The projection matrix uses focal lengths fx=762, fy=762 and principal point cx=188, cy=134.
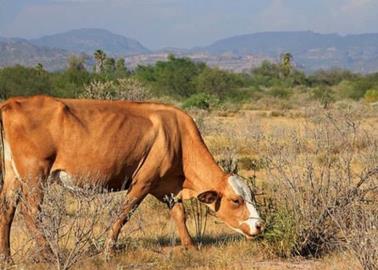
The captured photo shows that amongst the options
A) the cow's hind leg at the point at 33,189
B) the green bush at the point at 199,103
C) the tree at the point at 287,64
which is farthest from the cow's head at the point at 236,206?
the tree at the point at 287,64

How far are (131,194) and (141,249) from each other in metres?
0.66

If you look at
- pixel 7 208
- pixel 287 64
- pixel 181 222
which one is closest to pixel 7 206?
pixel 7 208

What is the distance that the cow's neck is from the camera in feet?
30.7

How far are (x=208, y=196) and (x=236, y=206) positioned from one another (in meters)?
0.36

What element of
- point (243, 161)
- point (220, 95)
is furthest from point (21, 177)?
point (220, 95)

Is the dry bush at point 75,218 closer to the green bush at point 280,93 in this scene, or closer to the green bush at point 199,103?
the green bush at point 199,103

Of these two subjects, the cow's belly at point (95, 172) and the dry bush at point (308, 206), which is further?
the dry bush at point (308, 206)

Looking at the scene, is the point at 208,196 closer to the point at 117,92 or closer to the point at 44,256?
the point at 44,256

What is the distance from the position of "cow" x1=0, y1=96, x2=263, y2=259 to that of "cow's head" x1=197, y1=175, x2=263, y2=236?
12mm

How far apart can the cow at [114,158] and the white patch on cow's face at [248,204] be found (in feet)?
0.04

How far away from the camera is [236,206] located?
895 centimetres

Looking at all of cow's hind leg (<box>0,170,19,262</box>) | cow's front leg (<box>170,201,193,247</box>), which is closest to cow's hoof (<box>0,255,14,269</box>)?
cow's hind leg (<box>0,170,19,262</box>)

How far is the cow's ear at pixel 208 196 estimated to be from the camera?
356 inches

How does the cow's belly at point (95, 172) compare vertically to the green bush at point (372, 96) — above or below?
above
